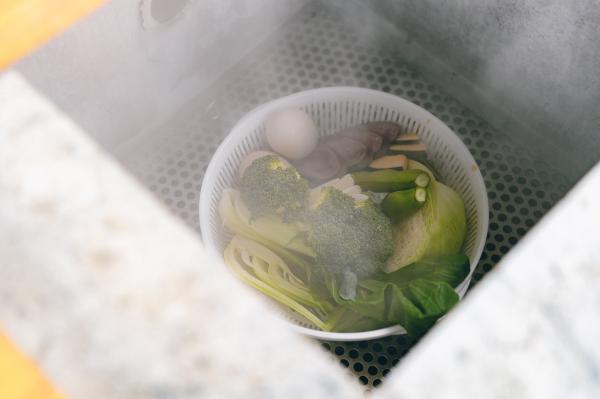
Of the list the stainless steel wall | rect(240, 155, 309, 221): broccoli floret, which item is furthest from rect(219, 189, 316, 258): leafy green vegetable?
the stainless steel wall

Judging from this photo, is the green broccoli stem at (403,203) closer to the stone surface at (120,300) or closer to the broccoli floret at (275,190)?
the broccoli floret at (275,190)

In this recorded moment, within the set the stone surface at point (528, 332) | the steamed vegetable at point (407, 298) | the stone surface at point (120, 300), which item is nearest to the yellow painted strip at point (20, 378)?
the stone surface at point (120, 300)

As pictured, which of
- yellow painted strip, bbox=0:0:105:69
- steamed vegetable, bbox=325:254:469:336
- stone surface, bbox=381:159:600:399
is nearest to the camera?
stone surface, bbox=381:159:600:399

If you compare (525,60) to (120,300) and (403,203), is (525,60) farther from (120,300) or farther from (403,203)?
(120,300)

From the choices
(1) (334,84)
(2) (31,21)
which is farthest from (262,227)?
(2) (31,21)

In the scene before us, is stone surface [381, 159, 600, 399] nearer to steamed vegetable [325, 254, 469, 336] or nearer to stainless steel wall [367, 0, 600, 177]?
steamed vegetable [325, 254, 469, 336]

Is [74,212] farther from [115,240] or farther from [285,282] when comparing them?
[285,282]
